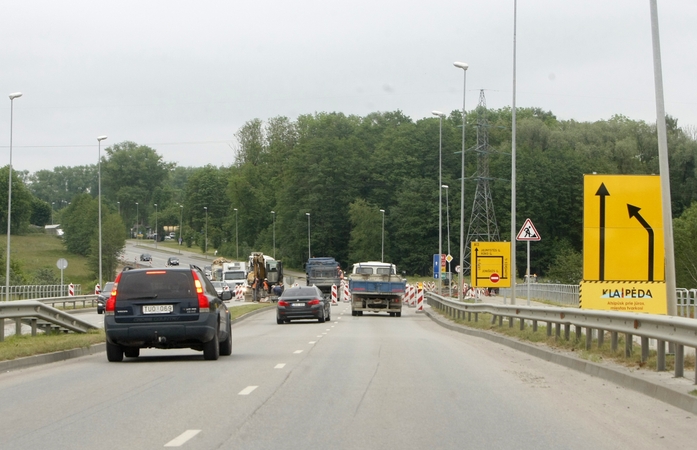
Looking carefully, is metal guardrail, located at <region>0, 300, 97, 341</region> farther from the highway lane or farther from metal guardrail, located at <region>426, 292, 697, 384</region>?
metal guardrail, located at <region>426, 292, 697, 384</region>

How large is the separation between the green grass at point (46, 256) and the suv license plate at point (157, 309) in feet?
290

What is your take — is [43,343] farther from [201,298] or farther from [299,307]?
[299,307]

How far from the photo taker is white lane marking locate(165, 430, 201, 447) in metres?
8.16

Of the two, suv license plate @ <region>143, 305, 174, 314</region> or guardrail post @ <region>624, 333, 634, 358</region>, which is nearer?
guardrail post @ <region>624, 333, 634, 358</region>

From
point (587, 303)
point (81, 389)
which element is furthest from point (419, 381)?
point (587, 303)

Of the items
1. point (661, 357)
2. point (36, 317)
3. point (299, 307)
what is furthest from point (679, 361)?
point (299, 307)

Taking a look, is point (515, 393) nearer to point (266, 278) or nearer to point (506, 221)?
point (266, 278)

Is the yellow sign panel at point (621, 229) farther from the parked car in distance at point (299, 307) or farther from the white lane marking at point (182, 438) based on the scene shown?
the parked car in distance at point (299, 307)

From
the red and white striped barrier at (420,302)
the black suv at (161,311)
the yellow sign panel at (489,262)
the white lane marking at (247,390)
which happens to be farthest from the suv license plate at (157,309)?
the red and white striped barrier at (420,302)

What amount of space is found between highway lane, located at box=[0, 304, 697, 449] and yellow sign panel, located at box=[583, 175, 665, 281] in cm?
429

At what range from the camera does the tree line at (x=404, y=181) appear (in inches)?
4104

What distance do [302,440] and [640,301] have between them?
44.2 ft

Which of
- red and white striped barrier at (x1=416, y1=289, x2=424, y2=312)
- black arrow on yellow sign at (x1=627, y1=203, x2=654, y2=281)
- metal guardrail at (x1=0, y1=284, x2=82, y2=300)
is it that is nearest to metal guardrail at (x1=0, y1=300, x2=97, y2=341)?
black arrow on yellow sign at (x1=627, y1=203, x2=654, y2=281)

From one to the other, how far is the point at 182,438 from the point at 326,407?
2401mm
